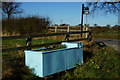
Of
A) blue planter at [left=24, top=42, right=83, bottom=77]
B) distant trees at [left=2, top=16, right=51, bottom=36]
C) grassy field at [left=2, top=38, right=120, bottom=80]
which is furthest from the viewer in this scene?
distant trees at [left=2, top=16, right=51, bottom=36]

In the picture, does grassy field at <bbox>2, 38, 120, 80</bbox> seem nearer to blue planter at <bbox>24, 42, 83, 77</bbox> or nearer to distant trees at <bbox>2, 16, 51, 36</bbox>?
blue planter at <bbox>24, 42, 83, 77</bbox>

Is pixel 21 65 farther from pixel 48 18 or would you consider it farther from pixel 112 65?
pixel 48 18

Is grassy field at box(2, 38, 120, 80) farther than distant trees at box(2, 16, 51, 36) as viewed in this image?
No

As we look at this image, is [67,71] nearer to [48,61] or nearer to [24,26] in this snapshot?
[48,61]

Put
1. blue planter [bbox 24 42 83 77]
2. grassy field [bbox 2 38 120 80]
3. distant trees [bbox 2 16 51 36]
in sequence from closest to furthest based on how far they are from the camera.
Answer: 1. blue planter [bbox 24 42 83 77]
2. grassy field [bbox 2 38 120 80]
3. distant trees [bbox 2 16 51 36]

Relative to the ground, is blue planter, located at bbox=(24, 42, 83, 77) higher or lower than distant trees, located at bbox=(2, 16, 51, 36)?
lower

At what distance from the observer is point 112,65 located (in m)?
6.20

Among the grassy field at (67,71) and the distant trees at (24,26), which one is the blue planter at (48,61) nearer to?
the grassy field at (67,71)

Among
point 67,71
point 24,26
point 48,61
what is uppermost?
point 24,26

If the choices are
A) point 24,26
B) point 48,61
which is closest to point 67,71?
point 48,61

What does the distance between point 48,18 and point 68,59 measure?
1324 centimetres

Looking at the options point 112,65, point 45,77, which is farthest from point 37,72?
point 112,65

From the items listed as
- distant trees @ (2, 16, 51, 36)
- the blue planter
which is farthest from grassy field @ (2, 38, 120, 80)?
distant trees @ (2, 16, 51, 36)

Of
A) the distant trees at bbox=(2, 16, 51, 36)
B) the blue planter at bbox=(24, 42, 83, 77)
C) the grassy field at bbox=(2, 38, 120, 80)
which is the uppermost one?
the distant trees at bbox=(2, 16, 51, 36)
